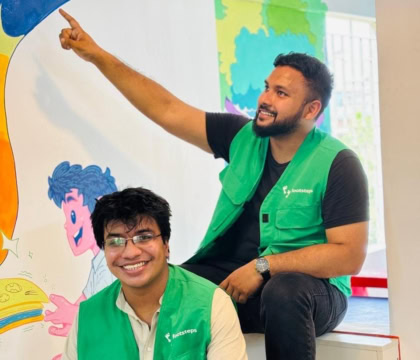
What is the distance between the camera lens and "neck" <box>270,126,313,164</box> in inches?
92.9

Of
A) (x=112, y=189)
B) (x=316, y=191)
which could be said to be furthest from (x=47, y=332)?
(x=316, y=191)

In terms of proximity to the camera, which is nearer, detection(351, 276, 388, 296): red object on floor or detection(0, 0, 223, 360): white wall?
detection(0, 0, 223, 360): white wall

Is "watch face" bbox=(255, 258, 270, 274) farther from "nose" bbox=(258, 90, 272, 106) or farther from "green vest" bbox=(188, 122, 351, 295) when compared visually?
"nose" bbox=(258, 90, 272, 106)

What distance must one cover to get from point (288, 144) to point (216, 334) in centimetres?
79

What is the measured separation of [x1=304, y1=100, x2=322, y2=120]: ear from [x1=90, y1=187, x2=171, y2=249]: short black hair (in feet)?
2.37

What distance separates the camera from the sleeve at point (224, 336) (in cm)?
177

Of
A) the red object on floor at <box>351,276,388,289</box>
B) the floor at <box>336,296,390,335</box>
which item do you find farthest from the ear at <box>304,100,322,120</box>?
the red object on floor at <box>351,276,388,289</box>

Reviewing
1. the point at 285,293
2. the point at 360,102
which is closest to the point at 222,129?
the point at 285,293

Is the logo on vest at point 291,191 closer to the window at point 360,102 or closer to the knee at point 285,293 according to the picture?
the knee at point 285,293

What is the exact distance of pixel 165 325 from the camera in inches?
70.9

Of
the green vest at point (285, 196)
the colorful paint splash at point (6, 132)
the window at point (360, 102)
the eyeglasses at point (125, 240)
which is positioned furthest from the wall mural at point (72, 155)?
the window at point (360, 102)

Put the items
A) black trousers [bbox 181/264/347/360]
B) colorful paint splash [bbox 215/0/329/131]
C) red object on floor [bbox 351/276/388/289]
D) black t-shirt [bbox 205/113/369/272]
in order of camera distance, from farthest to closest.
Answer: red object on floor [bbox 351/276/388/289] < colorful paint splash [bbox 215/0/329/131] < black t-shirt [bbox 205/113/369/272] < black trousers [bbox 181/264/347/360]

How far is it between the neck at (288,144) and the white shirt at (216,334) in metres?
0.66

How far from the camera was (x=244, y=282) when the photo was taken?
2.16 m
